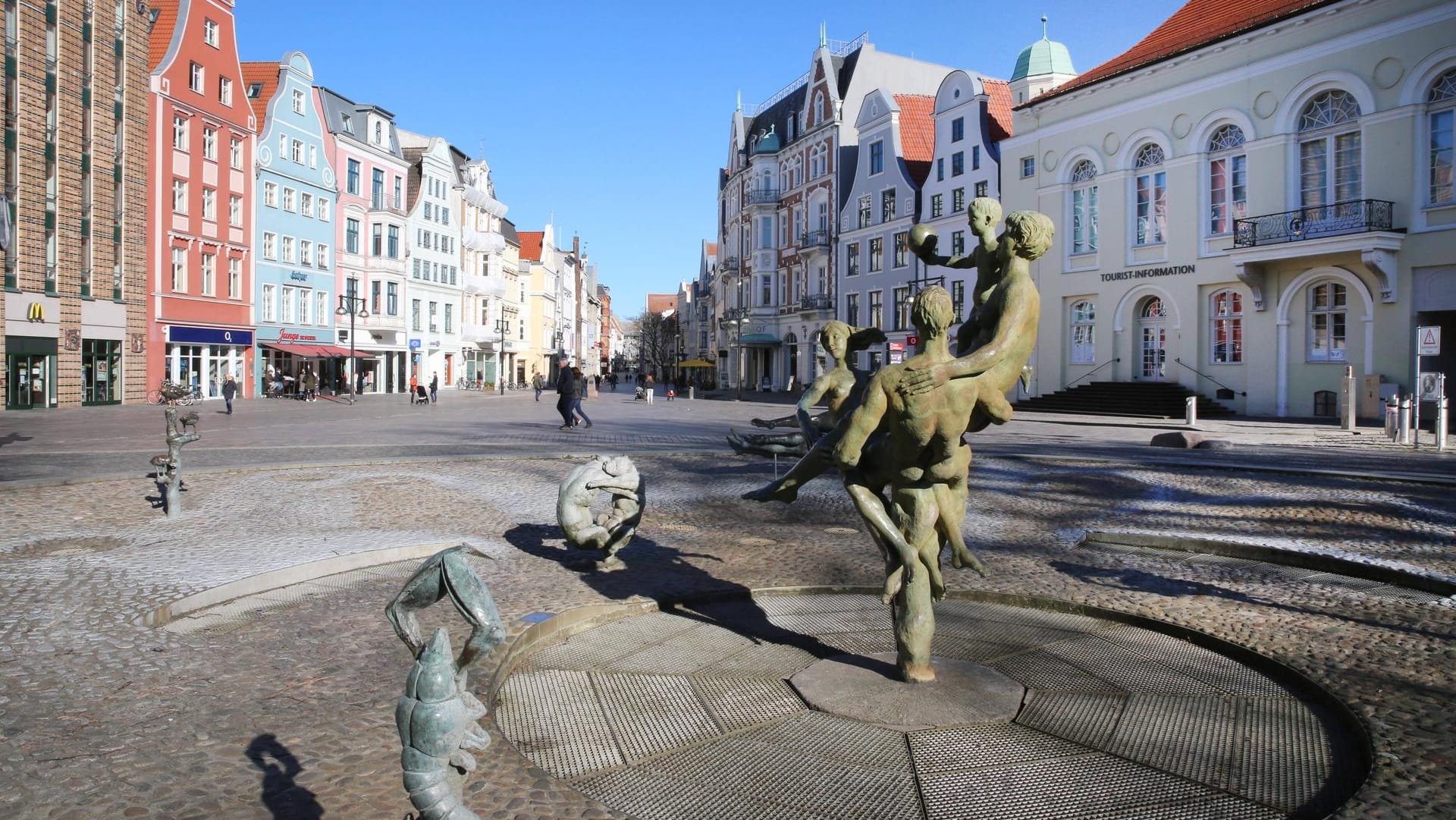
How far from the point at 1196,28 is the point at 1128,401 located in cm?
1428

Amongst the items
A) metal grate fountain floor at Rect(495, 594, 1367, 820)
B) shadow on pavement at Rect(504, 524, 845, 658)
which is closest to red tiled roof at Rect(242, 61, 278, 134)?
shadow on pavement at Rect(504, 524, 845, 658)

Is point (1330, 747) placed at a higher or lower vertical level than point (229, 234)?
lower

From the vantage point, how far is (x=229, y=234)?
4322 cm

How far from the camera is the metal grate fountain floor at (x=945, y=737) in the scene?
379 cm

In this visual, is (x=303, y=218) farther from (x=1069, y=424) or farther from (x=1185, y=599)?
(x=1185, y=599)

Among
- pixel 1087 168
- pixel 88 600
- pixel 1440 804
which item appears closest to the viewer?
pixel 1440 804

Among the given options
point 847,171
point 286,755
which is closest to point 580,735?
point 286,755

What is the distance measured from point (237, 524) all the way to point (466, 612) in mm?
8415

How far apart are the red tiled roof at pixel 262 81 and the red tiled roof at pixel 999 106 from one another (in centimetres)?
3508

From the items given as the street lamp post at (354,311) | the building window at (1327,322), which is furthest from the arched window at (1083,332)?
the street lamp post at (354,311)

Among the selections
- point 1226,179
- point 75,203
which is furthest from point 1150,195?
point 75,203

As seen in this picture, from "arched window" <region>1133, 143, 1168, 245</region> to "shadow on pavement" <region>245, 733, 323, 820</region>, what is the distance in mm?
36698

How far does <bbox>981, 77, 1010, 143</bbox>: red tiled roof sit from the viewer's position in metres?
45.0

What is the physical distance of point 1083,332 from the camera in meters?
38.5
